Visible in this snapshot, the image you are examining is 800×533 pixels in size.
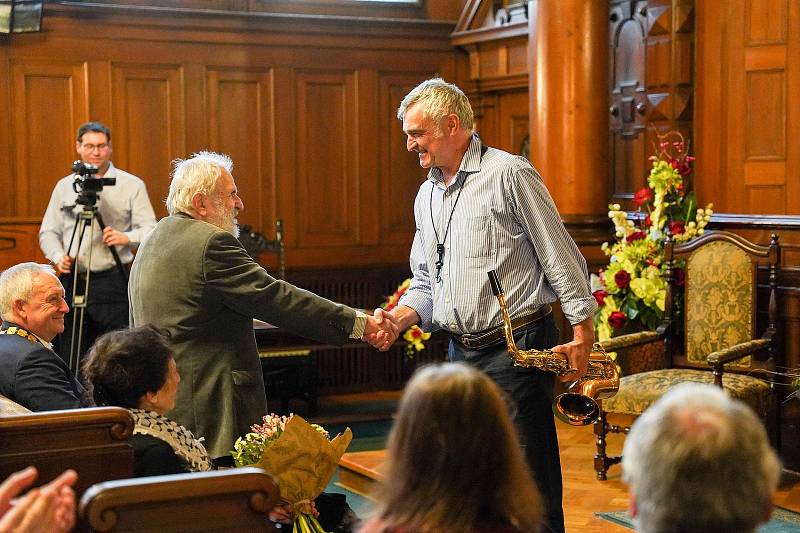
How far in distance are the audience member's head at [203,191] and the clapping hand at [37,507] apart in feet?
5.14

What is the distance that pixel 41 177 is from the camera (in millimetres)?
6828

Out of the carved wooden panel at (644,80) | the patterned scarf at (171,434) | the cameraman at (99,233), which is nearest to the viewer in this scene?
the patterned scarf at (171,434)

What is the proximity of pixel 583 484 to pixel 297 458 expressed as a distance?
2.55 m

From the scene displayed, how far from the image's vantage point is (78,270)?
20.0 ft

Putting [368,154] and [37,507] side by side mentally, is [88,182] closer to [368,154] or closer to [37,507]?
[368,154]

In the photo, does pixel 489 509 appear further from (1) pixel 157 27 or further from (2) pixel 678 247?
(1) pixel 157 27

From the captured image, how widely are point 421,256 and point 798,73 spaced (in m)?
3.23

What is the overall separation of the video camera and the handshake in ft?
8.58

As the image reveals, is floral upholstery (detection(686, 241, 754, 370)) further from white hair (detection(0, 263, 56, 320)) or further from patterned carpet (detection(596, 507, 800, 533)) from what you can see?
white hair (detection(0, 263, 56, 320))

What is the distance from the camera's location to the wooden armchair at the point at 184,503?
77.1 inches

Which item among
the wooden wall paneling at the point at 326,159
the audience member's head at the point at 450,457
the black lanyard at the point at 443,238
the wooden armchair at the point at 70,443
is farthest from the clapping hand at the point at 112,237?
the audience member's head at the point at 450,457

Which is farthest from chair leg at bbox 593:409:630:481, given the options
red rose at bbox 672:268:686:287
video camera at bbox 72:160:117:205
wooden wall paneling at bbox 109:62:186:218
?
wooden wall paneling at bbox 109:62:186:218

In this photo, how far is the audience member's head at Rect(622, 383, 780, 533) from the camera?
143 centimetres

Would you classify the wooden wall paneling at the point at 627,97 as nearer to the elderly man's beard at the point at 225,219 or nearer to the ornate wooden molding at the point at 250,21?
the ornate wooden molding at the point at 250,21
